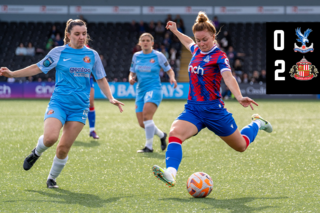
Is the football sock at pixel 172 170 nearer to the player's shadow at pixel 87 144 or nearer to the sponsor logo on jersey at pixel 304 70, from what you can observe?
the player's shadow at pixel 87 144

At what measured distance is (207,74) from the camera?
15.0 feet

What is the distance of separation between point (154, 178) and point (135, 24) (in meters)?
22.8

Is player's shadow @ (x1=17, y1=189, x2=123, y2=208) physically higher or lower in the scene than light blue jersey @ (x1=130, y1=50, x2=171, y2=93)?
lower

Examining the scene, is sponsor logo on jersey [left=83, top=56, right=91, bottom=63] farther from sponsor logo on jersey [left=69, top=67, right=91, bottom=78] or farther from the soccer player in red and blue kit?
the soccer player in red and blue kit

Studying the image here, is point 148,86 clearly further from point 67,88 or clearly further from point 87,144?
point 67,88

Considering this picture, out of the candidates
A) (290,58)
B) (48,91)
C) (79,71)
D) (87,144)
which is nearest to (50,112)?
(79,71)

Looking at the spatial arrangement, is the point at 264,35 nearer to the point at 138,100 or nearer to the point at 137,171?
the point at 138,100

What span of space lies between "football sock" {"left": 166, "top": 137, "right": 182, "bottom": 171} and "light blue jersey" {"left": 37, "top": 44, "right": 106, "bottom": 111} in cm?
117

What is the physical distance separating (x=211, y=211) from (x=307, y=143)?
5.08 m

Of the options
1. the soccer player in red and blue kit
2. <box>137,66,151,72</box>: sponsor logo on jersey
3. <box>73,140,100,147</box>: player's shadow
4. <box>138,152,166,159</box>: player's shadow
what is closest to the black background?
<box>73,140,100,147</box>: player's shadow

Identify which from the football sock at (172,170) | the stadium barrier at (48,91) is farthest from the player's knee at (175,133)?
the stadium barrier at (48,91)

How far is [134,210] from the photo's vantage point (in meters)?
3.84

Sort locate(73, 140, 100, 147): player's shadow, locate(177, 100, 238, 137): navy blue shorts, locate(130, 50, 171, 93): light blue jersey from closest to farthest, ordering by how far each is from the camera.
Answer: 1. locate(177, 100, 238, 137): navy blue shorts
2. locate(130, 50, 171, 93): light blue jersey
3. locate(73, 140, 100, 147): player's shadow

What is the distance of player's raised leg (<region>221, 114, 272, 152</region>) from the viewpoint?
4770mm
